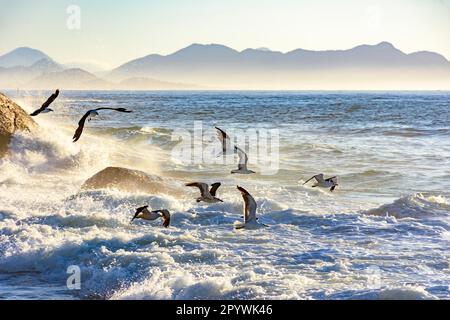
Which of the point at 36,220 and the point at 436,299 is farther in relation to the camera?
the point at 36,220

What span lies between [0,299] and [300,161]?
2167 centimetres

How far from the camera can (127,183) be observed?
2052cm

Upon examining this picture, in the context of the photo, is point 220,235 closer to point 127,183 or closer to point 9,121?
point 127,183

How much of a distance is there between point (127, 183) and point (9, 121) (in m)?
6.31

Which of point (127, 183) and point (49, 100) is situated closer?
point (49, 100)

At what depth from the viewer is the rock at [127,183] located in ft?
67.2

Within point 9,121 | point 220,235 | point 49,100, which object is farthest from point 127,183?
point 49,100

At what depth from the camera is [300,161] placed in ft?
103

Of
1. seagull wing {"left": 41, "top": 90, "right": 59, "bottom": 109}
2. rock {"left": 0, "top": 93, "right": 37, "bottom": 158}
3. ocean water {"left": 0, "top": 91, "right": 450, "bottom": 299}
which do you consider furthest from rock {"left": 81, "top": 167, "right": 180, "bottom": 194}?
seagull wing {"left": 41, "top": 90, "right": 59, "bottom": 109}

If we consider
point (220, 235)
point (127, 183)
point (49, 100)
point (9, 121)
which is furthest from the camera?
point (9, 121)

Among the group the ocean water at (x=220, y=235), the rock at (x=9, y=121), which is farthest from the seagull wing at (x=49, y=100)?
the rock at (x=9, y=121)
